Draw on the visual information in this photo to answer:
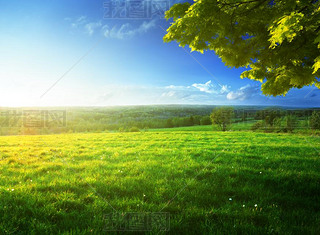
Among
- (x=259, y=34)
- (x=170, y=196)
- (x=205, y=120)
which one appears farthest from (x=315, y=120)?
(x=170, y=196)

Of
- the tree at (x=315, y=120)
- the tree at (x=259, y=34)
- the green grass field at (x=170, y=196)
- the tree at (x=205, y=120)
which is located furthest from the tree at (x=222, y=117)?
the green grass field at (x=170, y=196)

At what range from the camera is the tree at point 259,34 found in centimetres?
586

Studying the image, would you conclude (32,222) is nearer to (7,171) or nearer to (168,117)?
(7,171)

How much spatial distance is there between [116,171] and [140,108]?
4386cm

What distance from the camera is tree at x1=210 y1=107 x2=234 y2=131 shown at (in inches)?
2178

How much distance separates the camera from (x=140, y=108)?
50.4m

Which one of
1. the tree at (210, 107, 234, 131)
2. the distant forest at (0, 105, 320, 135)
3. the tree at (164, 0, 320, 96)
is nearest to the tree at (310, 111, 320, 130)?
the distant forest at (0, 105, 320, 135)

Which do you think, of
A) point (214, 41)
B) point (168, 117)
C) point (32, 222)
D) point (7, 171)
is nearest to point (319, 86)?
point (214, 41)

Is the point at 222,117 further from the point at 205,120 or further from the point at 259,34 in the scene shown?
the point at 259,34

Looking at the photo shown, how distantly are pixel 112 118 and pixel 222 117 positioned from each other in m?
32.1

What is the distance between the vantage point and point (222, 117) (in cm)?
5531

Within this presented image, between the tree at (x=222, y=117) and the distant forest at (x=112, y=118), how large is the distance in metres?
1.67

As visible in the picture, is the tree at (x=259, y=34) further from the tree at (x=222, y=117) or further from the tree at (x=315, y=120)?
the tree at (x=315, y=120)

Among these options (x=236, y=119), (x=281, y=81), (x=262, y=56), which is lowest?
(x=236, y=119)
